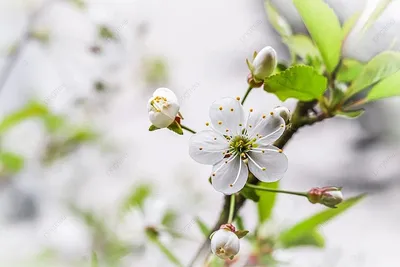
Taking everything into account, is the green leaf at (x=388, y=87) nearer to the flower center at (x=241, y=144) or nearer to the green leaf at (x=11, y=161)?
the flower center at (x=241, y=144)

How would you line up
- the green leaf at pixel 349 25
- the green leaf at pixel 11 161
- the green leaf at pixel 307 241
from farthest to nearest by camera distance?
the green leaf at pixel 11 161 < the green leaf at pixel 307 241 < the green leaf at pixel 349 25

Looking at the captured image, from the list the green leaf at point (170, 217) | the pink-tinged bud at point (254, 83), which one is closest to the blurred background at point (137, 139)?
the green leaf at point (170, 217)

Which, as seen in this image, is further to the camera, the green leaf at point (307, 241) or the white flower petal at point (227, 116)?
the green leaf at point (307, 241)

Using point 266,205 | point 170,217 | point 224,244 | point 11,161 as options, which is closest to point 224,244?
point 224,244

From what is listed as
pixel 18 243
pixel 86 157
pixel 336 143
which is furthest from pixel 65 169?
pixel 336 143

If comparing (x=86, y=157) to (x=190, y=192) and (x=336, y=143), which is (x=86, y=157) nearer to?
(x=190, y=192)

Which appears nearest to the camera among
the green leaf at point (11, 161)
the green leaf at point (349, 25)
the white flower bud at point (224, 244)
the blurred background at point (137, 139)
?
the white flower bud at point (224, 244)

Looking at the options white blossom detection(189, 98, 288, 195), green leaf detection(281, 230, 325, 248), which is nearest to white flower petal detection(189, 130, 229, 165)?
white blossom detection(189, 98, 288, 195)
